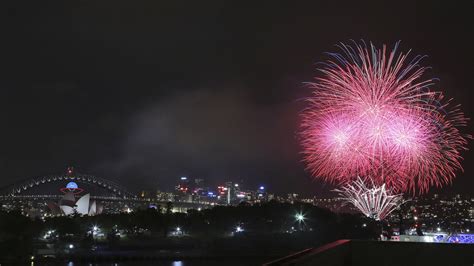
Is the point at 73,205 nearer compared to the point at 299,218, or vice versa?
the point at 299,218

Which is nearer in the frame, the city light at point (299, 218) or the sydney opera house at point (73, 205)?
the city light at point (299, 218)

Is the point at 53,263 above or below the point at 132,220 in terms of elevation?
below

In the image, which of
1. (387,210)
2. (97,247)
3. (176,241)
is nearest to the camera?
(387,210)

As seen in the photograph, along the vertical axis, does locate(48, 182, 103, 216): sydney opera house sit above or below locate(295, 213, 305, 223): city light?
above

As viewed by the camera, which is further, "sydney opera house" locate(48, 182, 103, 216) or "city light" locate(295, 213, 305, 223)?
"sydney opera house" locate(48, 182, 103, 216)

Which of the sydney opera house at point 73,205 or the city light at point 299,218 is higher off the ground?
the sydney opera house at point 73,205

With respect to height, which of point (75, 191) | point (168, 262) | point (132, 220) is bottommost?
point (168, 262)

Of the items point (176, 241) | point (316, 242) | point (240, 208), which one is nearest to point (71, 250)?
point (176, 241)

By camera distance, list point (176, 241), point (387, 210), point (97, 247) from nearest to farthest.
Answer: point (387, 210), point (97, 247), point (176, 241)

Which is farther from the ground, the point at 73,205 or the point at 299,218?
the point at 73,205

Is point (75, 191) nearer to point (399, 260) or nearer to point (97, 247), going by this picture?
point (97, 247)

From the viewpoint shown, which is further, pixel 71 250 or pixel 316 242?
pixel 316 242
